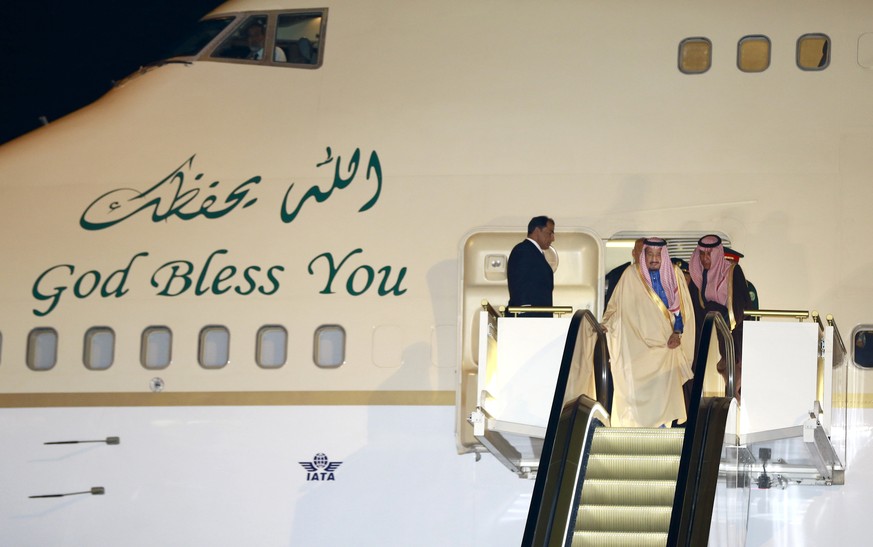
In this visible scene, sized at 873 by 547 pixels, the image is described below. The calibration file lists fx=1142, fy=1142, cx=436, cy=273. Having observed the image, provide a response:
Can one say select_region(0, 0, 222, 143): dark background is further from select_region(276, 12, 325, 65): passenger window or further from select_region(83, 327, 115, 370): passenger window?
select_region(83, 327, 115, 370): passenger window

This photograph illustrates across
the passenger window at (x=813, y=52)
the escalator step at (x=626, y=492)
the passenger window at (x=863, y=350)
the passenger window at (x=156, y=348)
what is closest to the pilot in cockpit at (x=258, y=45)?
the passenger window at (x=156, y=348)

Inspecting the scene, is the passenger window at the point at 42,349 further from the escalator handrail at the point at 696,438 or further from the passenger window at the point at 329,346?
the escalator handrail at the point at 696,438

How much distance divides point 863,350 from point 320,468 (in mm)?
4063

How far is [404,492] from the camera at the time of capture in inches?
331

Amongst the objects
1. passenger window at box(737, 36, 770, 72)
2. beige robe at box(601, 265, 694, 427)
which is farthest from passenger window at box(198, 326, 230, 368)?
passenger window at box(737, 36, 770, 72)

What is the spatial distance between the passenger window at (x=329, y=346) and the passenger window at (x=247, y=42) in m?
2.41

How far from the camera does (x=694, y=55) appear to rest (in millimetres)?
8820

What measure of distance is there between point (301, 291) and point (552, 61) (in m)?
2.65

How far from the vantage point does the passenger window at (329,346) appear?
8.68 meters

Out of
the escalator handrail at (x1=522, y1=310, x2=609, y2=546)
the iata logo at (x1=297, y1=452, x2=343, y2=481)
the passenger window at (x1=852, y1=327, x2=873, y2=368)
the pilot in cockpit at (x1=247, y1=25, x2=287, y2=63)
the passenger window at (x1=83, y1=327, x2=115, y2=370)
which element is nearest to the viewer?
the escalator handrail at (x1=522, y1=310, x2=609, y2=546)

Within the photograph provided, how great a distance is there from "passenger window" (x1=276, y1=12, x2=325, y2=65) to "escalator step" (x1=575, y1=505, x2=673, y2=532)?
14.2 ft

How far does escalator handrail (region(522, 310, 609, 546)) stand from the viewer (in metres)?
6.39

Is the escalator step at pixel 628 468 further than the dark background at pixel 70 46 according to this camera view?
No

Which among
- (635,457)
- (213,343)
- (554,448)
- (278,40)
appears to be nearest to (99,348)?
(213,343)
